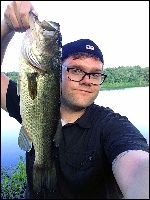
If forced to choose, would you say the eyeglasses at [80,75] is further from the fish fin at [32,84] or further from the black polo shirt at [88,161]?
the fish fin at [32,84]

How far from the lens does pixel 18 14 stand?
2312 millimetres

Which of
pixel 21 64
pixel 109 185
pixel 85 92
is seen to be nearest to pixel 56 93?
pixel 21 64

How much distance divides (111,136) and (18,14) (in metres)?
1.43

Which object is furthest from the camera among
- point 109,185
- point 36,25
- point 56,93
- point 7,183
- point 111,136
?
point 7,183

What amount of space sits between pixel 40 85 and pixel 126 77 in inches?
2137

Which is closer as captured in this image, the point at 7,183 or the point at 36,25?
the point at 36,25

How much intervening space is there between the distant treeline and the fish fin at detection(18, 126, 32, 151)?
46.2 meters

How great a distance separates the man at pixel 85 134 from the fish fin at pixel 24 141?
0.63 metres

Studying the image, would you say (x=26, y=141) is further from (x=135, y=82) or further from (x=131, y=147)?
(x=135, y=82)

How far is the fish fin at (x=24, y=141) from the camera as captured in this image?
2.51 m

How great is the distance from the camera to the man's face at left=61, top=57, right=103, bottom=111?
3.41m

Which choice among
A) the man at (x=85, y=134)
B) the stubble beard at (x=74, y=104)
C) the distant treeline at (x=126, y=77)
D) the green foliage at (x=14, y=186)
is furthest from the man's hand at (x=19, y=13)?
the distant treeline at (x=126, y=77)

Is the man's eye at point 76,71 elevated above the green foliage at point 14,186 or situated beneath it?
elevated above

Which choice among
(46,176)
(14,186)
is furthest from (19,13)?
(14,186)
